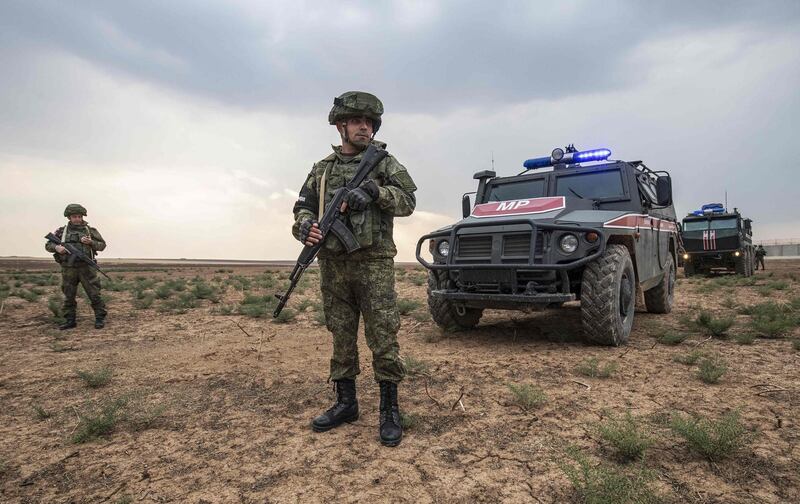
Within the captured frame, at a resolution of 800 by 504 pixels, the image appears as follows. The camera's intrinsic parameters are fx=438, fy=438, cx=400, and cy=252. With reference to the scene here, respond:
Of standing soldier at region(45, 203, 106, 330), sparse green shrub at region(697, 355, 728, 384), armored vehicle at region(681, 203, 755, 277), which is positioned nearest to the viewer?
sparse green shrub at region(697, 355, 728, 384)

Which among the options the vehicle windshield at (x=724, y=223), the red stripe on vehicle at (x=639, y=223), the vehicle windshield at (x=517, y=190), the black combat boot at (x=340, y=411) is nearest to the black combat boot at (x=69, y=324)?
the black combat boot at (x=340, y=411)

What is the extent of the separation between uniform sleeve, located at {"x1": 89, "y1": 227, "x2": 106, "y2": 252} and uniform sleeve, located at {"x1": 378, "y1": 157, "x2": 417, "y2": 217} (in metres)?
6.53

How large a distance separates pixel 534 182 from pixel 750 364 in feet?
10.2

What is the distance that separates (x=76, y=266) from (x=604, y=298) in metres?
7.63

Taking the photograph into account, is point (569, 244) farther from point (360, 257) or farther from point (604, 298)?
point (360, 257)

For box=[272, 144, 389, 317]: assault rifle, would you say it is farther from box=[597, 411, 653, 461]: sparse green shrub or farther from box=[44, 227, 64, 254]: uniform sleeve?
box=[44, 227, 64, 254]: uniform sleeve

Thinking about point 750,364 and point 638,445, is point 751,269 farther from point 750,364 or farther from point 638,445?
point 638,445

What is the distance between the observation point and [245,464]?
239 cm

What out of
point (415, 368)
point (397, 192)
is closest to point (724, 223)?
point (415, 368)

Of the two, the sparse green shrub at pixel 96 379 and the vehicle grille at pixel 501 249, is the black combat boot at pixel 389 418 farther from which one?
the sparse green shrub at pixel 96 379

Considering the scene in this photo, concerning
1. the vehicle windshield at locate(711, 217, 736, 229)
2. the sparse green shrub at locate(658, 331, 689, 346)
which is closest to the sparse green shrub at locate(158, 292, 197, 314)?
the sparse green shrub at locate(658, 331, 689, 346)

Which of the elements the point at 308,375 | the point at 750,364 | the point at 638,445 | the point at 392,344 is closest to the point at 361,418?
the point at 392,344

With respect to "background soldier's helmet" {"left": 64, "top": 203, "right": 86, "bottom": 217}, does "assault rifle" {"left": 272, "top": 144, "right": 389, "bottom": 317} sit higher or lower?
lower

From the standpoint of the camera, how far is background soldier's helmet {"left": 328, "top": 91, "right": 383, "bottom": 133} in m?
2.89
